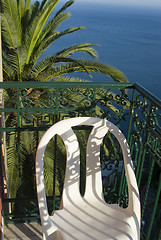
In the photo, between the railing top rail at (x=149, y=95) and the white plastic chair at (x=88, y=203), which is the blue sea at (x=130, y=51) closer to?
the railing top rail at (x=149, y=95)

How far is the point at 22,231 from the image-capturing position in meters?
2.51

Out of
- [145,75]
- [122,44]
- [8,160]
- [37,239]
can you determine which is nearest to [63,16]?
[8,160]

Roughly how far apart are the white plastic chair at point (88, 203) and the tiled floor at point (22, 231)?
0.70 m

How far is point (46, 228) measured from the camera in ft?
5.74

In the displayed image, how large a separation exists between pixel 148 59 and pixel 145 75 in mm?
6028

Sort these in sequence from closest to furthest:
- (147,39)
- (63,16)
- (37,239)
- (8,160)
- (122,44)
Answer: (37,239), (8,160), (63,16), (122,44), (147,39)

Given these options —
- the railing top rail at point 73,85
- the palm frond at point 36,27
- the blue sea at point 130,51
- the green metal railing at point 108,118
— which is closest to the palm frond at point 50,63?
the palm frond at point 36,27

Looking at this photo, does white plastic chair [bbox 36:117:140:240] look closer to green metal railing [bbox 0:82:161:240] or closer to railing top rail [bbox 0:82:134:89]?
green metal railing [bbox 0:82:161:240]

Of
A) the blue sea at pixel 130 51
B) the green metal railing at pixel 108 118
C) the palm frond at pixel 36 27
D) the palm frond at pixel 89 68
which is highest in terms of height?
the blue sea at pixel 130 51

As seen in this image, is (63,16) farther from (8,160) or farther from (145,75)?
(145,75)

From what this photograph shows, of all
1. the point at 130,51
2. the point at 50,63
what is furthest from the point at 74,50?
the point at 130,51

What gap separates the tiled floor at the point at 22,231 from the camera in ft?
8.03

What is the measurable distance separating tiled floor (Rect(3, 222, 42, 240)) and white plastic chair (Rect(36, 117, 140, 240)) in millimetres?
703

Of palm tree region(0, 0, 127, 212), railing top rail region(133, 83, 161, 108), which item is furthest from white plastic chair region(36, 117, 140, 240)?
palm tree region(0, 0, 127, 212)
